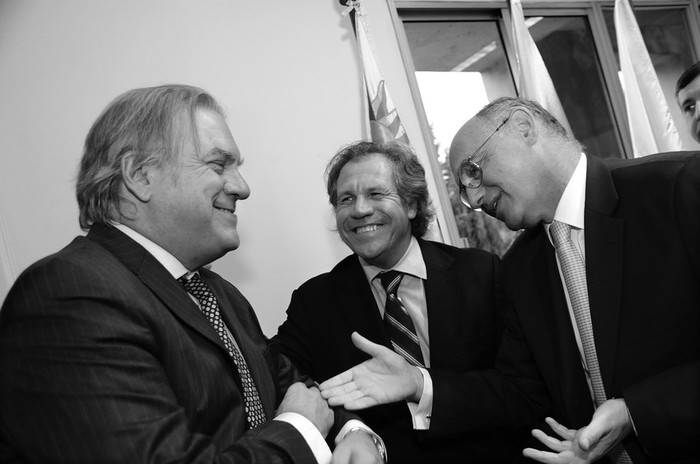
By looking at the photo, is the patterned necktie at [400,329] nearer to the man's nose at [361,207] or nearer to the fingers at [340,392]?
the man's nose at [361,207]

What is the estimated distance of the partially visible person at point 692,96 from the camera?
3.84 meters

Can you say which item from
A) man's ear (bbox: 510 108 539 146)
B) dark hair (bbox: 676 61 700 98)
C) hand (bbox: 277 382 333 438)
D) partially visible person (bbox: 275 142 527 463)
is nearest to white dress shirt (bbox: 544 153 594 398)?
man's ear (bbox: 510 108 539 146)

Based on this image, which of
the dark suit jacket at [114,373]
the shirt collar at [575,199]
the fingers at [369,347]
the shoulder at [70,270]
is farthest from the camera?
the shirt collar at [575,199]

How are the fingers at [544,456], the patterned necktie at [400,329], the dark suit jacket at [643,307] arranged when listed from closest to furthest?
the dark suit jacket at [643,307]
the fingers at [544,456]
the patterned necktie at [400,329]

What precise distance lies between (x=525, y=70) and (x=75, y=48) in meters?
2.93

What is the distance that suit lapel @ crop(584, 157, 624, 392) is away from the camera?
2.19 m

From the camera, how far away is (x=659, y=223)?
85.3 inches

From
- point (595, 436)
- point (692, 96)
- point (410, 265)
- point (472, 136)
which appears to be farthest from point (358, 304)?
point (692, 96)

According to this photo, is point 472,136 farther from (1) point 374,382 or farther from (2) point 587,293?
(1) point 374,382

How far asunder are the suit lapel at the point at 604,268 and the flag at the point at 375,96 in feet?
6.28

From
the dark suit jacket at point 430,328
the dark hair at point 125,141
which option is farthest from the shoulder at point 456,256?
the dark hair at point 125,141

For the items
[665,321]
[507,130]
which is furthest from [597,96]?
[665,321]

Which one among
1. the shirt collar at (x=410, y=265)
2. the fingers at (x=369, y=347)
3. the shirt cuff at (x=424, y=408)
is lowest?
the shirt cuff at (x=424, y=408)

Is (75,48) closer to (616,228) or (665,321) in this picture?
(616,228)
